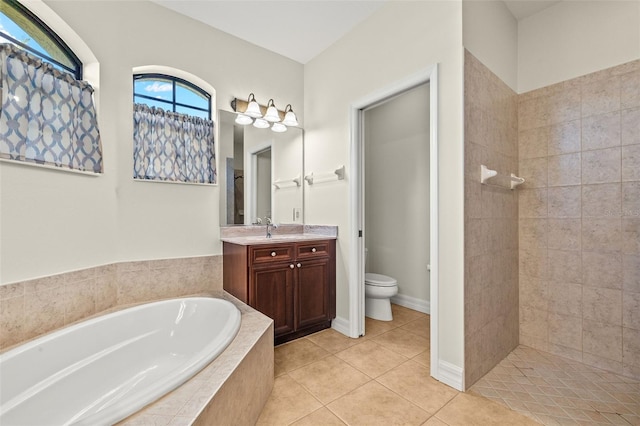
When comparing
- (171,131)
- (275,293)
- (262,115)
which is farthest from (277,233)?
(171,131)

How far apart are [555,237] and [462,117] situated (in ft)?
4.33

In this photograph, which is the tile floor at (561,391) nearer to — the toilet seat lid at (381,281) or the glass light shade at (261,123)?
the toilet seat lid at (381,281)

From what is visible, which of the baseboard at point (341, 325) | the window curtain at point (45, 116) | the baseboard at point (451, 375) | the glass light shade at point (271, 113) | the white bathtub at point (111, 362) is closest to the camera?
the white bathtub at point (111, 362)

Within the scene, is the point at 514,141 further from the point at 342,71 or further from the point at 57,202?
the point at 57,202

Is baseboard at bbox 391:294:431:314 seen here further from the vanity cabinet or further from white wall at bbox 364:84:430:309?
the vanity cabinet

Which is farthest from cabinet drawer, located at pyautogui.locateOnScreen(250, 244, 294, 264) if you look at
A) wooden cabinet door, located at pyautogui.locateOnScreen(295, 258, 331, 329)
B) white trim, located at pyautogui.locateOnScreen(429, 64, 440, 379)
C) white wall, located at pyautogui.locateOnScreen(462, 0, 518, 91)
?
white wall, located at pyautogui.locateOnScreen(462, 0, 518, 91)

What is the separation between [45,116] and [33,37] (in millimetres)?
573

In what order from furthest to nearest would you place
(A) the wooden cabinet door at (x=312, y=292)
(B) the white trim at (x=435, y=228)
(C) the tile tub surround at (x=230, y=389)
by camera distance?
(A) the wooden cabinet door at (x=312, y=292) < (B) the white trim at (x=435, y=228) < (C) the tile tub surround at (x=230, y=389)

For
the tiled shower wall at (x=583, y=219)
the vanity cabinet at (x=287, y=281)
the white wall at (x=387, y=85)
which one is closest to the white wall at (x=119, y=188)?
the vanity cabinet at (x=287, y=281)

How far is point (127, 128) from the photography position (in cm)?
212

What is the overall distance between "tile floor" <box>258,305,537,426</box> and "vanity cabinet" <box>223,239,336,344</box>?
20 centimetres

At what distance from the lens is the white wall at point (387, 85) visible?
→ 181cm

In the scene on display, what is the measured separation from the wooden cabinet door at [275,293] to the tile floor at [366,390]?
23 centimetres

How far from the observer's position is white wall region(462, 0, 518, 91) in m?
1.86
